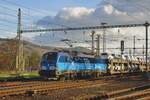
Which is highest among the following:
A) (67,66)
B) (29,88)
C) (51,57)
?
(51,57)

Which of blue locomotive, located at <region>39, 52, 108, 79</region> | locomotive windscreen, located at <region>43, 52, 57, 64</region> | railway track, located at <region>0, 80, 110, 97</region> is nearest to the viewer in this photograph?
railway track, located at <region>0, 80, 110, 97</region>

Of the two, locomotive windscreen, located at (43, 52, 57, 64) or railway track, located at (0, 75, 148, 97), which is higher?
locomotive windscreen, located at (43, 52, 57, 64)

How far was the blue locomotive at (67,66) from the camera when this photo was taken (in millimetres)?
37156

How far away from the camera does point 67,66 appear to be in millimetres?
→ 38812

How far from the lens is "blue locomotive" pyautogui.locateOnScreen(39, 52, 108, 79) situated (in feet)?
122

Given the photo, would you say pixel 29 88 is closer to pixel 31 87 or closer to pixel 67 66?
pixel 31 87

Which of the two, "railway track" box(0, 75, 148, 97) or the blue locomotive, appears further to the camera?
the blue locomotive

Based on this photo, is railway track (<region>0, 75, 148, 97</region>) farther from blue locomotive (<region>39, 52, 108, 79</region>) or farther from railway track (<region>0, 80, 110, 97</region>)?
blue locomotive (<region>39, 52, 108, 79</region>)

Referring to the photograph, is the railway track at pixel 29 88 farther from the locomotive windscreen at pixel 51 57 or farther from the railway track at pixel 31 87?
the locomotive windscreen at pixel 51 57

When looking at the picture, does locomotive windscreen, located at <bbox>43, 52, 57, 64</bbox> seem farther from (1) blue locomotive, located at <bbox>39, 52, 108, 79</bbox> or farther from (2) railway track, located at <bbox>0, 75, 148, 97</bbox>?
(2) railway track, located at <bbox>0, 75, 148, 97</bbox>

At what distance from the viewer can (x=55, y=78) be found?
39406mm

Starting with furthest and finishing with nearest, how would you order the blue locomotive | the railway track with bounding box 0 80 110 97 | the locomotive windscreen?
the locomotive windscreen → the blue locomotive → the railway track with bounding box 0 80 110 97

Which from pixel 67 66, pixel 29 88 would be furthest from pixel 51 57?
pixel 29 88

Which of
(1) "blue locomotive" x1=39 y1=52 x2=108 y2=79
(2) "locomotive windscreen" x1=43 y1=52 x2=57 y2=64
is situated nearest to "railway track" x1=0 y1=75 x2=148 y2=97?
(1) "blue locomotive" x1=39 y1=52 x2=108 y2=79
